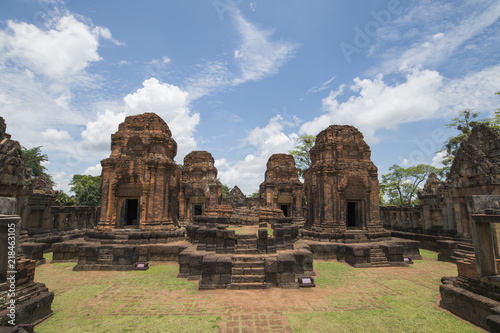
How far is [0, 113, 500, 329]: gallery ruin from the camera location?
6039 mm

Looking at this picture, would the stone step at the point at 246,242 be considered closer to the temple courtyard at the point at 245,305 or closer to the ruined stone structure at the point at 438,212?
the temple courtyard at the point at 245,305

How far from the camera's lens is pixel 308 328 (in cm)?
518

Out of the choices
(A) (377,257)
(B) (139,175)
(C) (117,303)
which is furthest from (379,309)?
(B) (139,175)

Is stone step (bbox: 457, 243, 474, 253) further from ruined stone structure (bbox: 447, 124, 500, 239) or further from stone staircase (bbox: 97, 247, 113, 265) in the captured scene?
stone staircase (bbox: 97, 247, 113, 265)

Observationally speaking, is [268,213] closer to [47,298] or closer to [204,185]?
[204,185]

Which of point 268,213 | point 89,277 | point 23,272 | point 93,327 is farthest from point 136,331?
point 268,213

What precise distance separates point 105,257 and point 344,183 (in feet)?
38.7

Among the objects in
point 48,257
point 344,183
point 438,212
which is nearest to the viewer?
point 48,257

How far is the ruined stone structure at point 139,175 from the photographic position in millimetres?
12898

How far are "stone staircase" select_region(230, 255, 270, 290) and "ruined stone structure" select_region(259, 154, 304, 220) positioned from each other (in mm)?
14493

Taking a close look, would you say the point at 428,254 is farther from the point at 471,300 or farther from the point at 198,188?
the point at 198,188

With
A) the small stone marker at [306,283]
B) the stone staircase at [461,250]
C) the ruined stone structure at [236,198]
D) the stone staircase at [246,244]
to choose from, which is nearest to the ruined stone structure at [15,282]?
the stone staircase at [246,244]

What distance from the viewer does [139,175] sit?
13.2 meters

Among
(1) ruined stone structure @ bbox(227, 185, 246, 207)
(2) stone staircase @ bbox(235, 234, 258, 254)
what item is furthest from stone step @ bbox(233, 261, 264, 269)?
(1) ruined stone structure @ bbox(227, 185, 246, 207)
